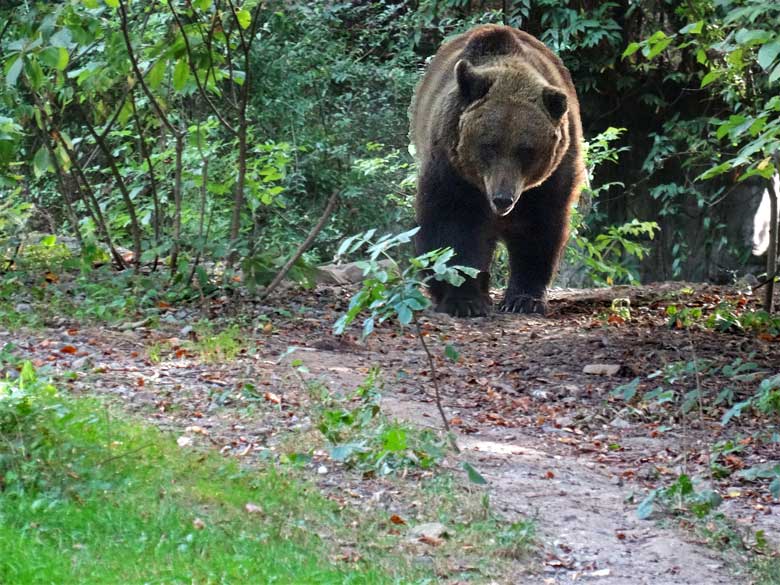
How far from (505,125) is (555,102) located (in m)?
0.38

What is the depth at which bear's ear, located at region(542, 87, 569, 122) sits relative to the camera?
816 cm

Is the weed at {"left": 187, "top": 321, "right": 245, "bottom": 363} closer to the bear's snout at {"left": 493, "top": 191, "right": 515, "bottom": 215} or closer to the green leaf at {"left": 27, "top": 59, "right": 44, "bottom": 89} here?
the green leaf at {"left": 27, "top": 59, "right": 44, "bottom": 89}

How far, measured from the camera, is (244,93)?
24.5ft

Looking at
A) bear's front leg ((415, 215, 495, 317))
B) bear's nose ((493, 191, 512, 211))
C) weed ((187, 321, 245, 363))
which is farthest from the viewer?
bear's front leg ((415, 215, 495, 317))

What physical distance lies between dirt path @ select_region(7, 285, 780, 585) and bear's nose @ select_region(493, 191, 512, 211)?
0.86 m

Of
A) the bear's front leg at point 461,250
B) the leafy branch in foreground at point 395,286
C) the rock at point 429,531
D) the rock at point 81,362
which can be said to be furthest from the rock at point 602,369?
the rock at point 429,531

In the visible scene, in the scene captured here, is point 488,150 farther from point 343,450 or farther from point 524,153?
point 343,450

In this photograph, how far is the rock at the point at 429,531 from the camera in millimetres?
3947

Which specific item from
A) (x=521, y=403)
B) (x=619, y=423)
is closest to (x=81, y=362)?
(x=521, y=403)

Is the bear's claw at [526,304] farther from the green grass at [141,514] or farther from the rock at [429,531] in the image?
the rock at [429,531]

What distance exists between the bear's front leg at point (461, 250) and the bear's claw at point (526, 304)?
0.41 metres

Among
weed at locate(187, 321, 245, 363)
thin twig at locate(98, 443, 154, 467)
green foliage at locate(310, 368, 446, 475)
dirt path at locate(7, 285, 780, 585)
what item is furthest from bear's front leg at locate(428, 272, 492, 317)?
thin twig at locate(98, 443, 154, 467)

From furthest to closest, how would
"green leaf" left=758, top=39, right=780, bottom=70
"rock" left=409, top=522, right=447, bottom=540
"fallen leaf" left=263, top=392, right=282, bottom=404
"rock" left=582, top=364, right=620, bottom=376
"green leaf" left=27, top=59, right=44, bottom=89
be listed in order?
"rock" left=582, top=364, right=620, bottom=376 → "green leaf" left=27, top=59, right=44, bottom=89 → "fallen leaf" left=263, top=392, right=282, bottom=404 → "green leaf" left=758, top=39, right=780, bottom=70 → "rock" left=409, top=522, right=447, bottom=540

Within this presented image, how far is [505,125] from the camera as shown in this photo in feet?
27.1
